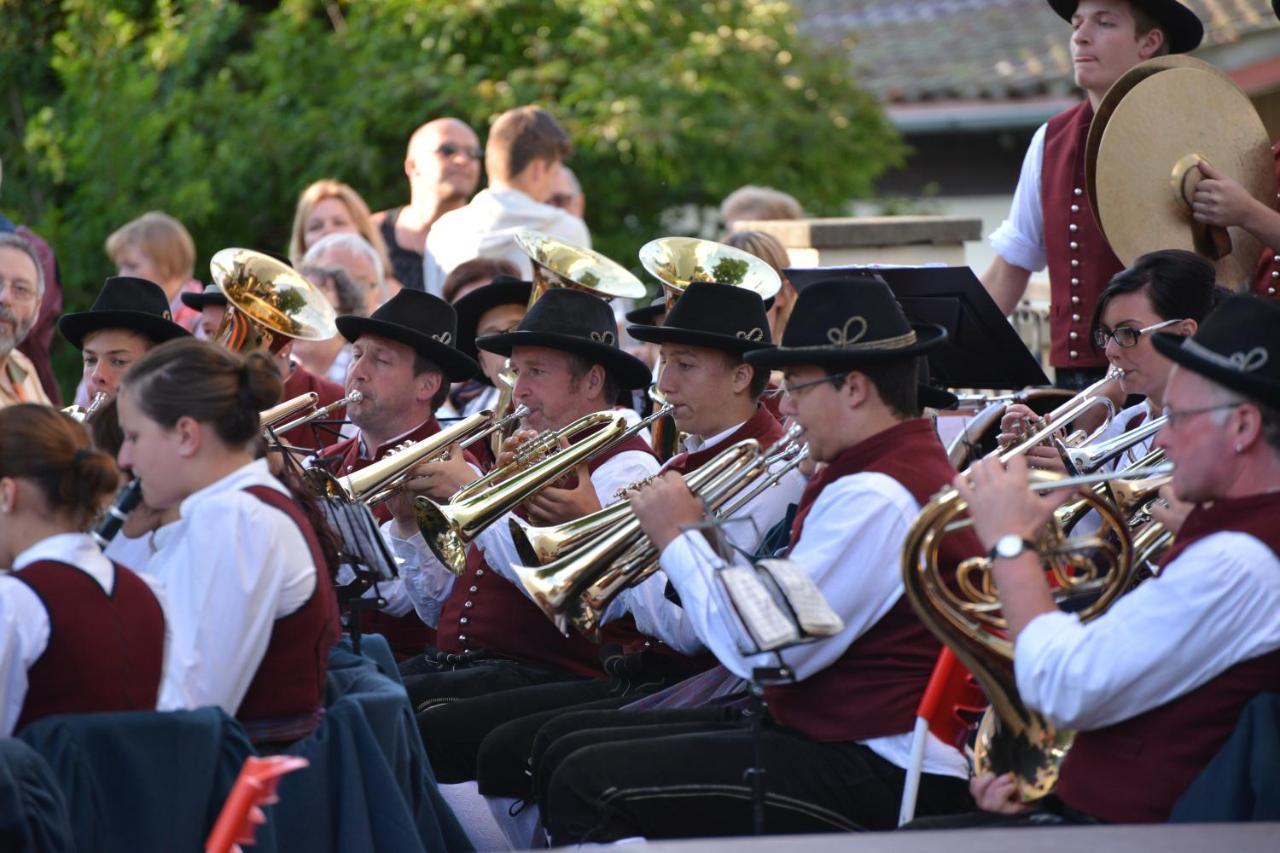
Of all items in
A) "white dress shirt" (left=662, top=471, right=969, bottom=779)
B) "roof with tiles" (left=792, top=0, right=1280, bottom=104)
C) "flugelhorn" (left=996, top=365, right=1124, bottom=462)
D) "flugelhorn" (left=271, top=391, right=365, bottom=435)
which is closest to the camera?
"white dress shirt" (left=662, top=471, right=969, bottom=779)

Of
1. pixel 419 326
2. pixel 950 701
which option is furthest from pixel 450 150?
pixel 950 701

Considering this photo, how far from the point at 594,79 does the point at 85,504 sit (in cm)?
795

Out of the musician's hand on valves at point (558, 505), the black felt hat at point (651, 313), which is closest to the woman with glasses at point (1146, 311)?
the musician's hand on valves at point (558, 505)

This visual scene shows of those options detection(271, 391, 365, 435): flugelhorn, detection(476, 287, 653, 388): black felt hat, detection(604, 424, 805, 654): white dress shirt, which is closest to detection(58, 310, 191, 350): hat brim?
detection(271, 391, 365, 435): flugelhorn

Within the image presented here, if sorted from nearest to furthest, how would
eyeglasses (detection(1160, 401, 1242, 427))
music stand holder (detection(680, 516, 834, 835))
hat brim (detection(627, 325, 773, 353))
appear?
eyeglasses (detection(1160, 401, 1242, 427))
music stand holder (detection(680, 516, 834, 835))
hat brim (detection(627, 325, 773, 353))

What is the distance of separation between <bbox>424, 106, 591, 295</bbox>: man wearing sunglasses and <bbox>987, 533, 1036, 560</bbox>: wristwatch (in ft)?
17.0

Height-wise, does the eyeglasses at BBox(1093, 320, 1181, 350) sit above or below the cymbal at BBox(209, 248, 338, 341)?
above

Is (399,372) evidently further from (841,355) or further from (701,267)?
(841,355)

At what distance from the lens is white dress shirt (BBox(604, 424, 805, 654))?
5.36 meters

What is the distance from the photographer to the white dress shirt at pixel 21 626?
386 cm

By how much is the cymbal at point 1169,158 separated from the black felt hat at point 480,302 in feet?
7.46

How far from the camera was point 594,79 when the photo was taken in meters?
11.7

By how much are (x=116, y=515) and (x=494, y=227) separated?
4.65 m

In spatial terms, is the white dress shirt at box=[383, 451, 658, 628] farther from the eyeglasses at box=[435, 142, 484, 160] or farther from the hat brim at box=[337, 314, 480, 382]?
the eyeglasses at box=[435, 142, 484, 160]
